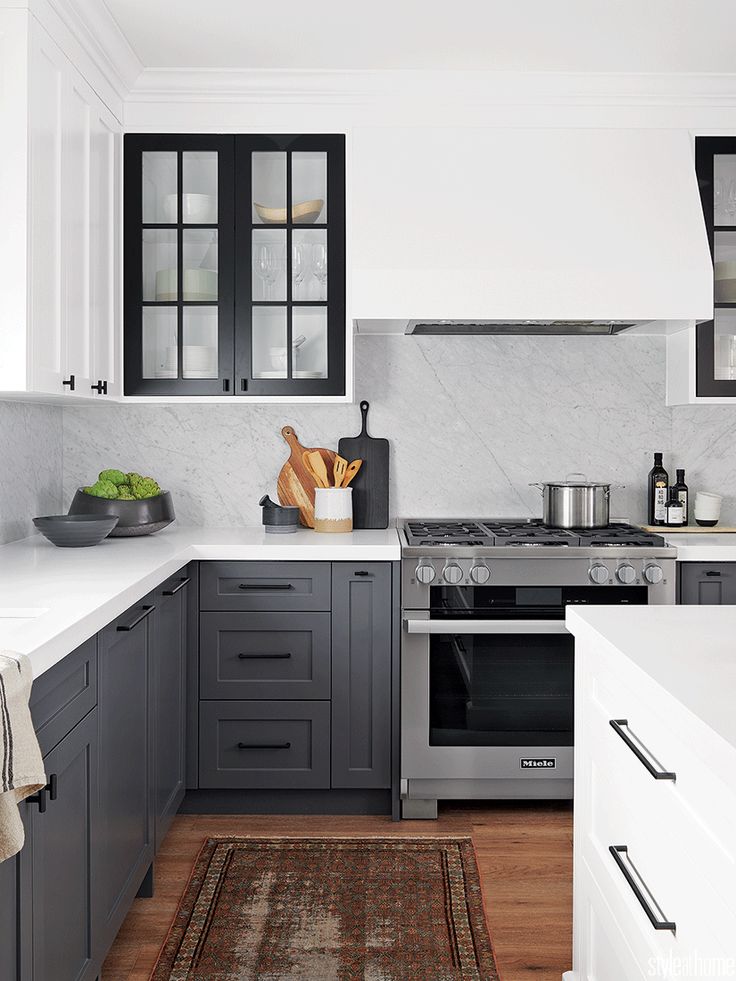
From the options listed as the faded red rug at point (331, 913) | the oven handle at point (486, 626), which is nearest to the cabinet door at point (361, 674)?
the oven handle at point (486, 626)

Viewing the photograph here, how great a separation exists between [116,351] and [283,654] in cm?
120

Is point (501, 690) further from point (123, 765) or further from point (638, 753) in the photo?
point (638, 753)

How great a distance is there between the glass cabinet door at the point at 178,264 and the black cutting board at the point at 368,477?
0.59 metres

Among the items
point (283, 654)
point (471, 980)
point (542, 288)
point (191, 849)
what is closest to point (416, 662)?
point (283, 654)

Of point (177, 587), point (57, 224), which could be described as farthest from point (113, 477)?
point (57, 224)

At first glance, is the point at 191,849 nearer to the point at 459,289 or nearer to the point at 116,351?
the point at 116,351

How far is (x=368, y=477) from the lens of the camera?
12.3 ft

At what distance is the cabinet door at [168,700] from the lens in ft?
8.87

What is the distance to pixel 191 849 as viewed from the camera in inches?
117

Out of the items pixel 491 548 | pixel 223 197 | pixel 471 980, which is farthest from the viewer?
pixel 223 197

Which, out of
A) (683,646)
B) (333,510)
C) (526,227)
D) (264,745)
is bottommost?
(264,745)

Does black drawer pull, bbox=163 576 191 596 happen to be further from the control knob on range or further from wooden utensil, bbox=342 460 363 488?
the control knob on range

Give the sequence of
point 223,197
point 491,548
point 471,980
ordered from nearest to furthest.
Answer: point 471,980, point 491,548, point 223,197

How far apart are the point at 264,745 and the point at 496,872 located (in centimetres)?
87
